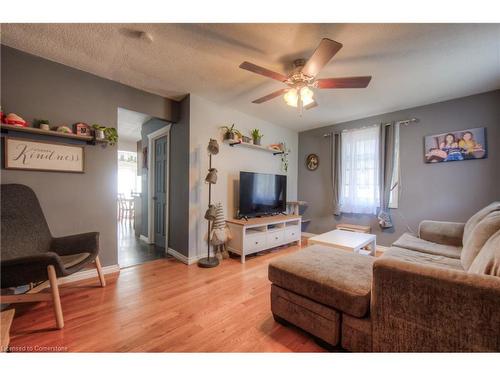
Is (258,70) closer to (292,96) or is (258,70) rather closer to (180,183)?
(292,96)

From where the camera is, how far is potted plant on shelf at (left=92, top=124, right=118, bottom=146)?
2.20 meters

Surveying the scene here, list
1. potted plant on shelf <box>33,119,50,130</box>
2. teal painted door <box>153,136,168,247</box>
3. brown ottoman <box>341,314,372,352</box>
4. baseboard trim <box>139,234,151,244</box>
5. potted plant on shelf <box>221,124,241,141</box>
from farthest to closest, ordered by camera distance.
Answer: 1. baseboard trim <box>139,234,151,244</box>
2. teal painted door <box>153,136,168,247</box>
3. potted plant on shelf <box>221,124,241,141</box>
4. potted plant on shelf <box>33,119,50,130</box>
5. brown ottoman <box>341,314,372,352</box>

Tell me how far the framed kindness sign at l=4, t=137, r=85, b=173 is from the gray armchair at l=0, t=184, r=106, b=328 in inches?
9.2

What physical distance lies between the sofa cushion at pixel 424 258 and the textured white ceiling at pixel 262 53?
1.85 metres

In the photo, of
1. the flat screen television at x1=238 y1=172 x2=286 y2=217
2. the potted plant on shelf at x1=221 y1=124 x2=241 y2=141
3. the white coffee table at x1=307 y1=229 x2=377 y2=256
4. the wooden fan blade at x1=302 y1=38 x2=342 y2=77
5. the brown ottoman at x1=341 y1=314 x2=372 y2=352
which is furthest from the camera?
the flat screen television at x1=238 y1=172 x2=286 y2=217

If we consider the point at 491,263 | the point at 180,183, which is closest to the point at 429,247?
the point at 491,263

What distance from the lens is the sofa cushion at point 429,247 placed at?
1918 millimetres

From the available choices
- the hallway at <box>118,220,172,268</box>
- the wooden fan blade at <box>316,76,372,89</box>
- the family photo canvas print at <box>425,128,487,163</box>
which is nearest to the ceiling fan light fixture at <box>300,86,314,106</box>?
the wooden fan blade at <box>316,76,372,89</box>

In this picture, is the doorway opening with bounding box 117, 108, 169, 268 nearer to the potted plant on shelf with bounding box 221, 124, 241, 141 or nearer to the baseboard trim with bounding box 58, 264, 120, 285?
the baseboard trim with bounding box 58, 264, 120, 285

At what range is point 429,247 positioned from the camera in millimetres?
2072

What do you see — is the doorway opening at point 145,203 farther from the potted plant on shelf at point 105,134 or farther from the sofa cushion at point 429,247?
the sofa cushion at point 429,247

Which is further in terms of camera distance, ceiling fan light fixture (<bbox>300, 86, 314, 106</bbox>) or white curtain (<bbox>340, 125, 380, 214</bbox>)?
white curtain (<bbox>340, 125, 380, 214</bbox>)

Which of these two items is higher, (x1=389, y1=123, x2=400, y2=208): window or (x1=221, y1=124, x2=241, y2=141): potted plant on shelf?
(x1=221, y1=124, x2=241, y2=141): potted plant on shelf
